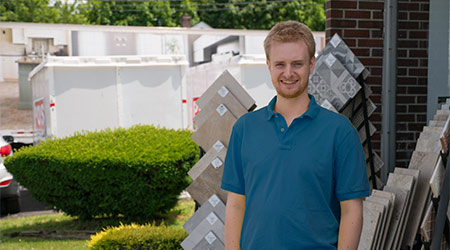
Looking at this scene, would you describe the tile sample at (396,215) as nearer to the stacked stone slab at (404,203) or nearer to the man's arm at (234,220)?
the stacked stone slab at (404,203)

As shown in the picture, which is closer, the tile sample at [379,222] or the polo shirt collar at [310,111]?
the polo shirt collar at [310,111]

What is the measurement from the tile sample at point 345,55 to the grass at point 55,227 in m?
3.49

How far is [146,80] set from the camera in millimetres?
10469

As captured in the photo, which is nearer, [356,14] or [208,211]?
[208,211]

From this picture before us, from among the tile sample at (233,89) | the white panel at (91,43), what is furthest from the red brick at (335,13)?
the white panel at (91,43)

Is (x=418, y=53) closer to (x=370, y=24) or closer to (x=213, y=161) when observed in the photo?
(x=370, y=24)

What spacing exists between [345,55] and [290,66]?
2.06m

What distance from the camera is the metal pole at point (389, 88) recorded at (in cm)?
466

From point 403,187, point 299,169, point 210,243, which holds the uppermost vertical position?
point 299,169

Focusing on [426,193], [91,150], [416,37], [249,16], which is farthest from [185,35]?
[249,16]

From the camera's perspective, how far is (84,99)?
33.3 feet

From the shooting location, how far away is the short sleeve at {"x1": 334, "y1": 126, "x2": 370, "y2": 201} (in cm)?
181

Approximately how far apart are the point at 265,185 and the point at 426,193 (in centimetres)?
165

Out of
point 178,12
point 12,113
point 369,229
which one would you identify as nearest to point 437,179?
point 369,229
